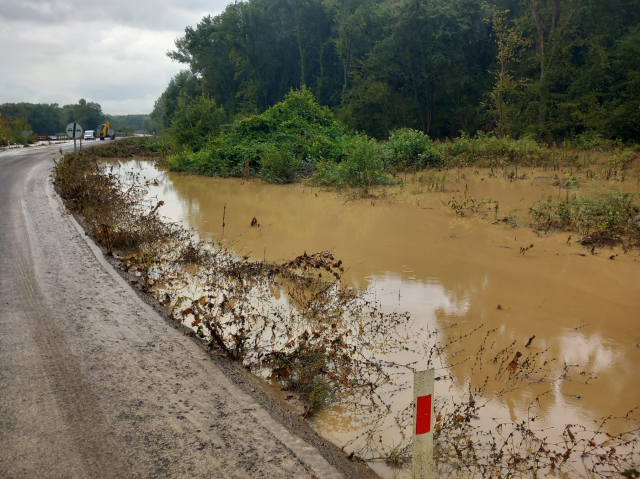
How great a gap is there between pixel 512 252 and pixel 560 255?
0.88m

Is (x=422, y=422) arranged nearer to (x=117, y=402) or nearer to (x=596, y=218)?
(x=117, y=402)

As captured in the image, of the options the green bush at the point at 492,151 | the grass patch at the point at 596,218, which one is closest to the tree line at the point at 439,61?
the green bush at the point at 492,151

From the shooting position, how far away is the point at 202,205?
17.8 meters

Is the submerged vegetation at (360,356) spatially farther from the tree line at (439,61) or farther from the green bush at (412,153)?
the tree line at (439,61)

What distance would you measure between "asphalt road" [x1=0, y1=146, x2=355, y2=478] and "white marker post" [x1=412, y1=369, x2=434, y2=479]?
0.78m

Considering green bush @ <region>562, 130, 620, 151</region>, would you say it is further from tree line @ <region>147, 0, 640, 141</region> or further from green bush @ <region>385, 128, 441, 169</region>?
green bush @ <region>385, 128, 441, 169</region>

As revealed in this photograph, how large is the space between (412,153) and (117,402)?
1839 centimetres

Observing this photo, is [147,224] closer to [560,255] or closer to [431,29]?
[560,255]

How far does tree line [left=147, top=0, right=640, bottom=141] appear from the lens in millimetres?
28125

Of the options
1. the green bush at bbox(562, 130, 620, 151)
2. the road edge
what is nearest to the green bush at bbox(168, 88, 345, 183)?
the green bush at bbox(562, 130, 620, 151)

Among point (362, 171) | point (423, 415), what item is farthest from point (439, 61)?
point (423, 415)

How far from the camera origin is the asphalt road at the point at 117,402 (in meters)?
3.99

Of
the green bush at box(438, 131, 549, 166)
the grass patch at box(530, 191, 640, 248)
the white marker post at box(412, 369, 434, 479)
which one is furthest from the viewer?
the green bush at box(438, 131, 549, 166)

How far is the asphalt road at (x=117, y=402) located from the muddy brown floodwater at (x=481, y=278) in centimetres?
86
